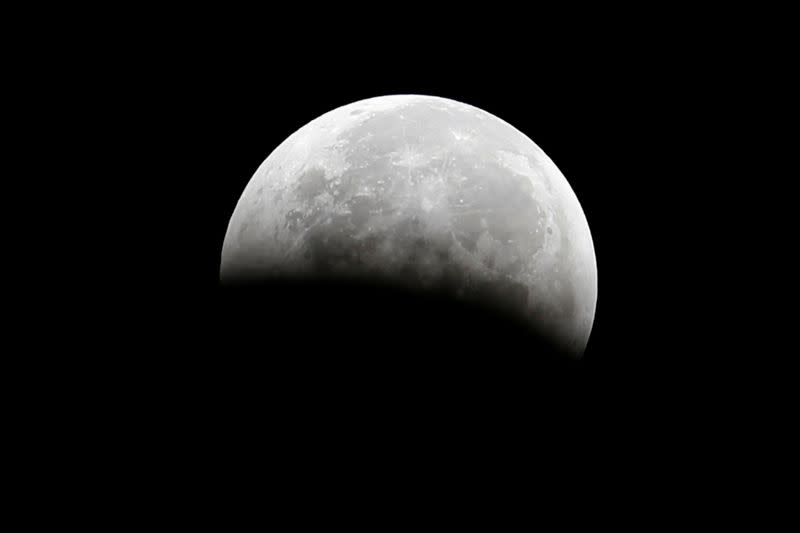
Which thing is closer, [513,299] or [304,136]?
[513,299]

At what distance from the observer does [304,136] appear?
7102 millimetres

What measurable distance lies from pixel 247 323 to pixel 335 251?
111 cm

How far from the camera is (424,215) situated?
20.6 feet

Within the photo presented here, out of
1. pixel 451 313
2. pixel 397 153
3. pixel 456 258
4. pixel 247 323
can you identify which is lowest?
pixel 247 323

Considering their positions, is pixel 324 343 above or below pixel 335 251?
below

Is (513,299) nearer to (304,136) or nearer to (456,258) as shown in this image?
(456,258)

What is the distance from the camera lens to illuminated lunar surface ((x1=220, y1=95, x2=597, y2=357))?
6254mm

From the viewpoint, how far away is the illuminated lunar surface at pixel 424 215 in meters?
6.25

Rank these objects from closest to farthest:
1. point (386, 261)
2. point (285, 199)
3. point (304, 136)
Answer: point (386, 261) → point (285, 199) → point (304, 136)

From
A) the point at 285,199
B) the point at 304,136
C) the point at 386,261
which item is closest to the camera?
the point at 386,261

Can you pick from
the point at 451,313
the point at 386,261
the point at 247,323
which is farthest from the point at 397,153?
the point at 247,323

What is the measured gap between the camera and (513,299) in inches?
253

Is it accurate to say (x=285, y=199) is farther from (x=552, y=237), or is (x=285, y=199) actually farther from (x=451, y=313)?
(x=552, y=237)

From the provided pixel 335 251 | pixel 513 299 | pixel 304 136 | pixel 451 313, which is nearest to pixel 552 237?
pixel 513 299
